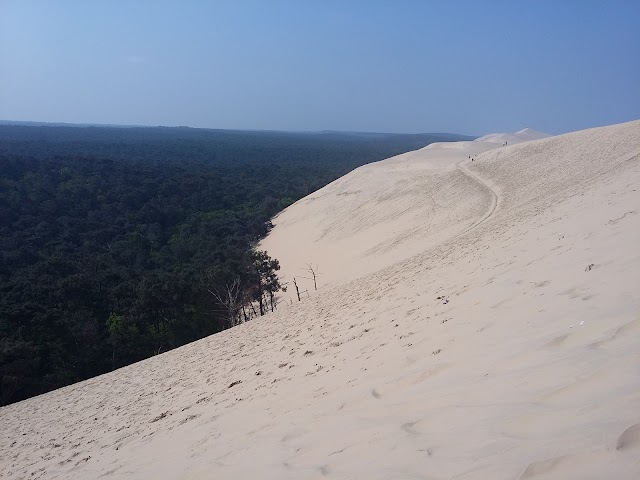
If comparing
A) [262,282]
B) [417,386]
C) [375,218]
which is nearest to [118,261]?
[262,282]

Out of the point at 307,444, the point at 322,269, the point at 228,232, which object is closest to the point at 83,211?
the point at 228,232

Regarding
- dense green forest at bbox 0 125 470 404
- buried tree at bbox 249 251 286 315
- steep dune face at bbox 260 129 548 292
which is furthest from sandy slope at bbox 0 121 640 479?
steep dune face at bbox 260 129 548 292

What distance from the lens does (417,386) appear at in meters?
3.69

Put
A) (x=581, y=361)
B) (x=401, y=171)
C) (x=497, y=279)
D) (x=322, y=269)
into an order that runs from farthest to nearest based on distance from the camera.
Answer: (x=401, y=171) < (x=322, y=269) < (x=497, y=279) < (x=581, y=361)

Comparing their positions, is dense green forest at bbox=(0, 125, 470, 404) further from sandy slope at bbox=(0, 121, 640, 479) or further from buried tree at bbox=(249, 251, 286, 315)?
sandy slope at bbox=(0, 121, 640, 479)

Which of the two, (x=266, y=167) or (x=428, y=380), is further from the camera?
(x=266, y=167)

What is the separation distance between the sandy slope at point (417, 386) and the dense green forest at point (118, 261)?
25.8 ft

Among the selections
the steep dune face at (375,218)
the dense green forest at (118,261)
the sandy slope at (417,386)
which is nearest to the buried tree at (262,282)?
the dense green forest at (118,261)

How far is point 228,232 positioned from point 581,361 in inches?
1551

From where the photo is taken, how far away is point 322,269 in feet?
86.8

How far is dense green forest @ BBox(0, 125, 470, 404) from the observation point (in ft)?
60.5

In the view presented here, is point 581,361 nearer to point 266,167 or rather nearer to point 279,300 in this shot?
point 279,300

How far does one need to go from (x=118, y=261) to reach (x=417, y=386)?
3384 cm

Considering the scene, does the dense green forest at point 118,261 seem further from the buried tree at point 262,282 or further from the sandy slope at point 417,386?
the sandy slope at point 417,386
